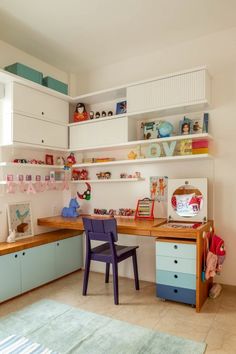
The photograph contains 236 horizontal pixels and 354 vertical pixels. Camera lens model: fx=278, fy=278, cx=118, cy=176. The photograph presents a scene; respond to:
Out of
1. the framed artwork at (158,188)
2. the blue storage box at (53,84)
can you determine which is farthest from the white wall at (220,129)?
the blue storage box at (53,84)

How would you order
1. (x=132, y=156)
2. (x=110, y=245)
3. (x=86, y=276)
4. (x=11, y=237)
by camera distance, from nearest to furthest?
(x=110, y=245) → (x=86, y=276) → (x=11, y=237) → (x=132, y=156)

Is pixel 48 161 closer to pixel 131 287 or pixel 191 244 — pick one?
pixel 131 287

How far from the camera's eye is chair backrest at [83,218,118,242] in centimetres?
265

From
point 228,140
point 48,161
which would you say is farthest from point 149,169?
point 48,161

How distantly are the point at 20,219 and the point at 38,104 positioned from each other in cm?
132

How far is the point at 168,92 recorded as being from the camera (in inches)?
113

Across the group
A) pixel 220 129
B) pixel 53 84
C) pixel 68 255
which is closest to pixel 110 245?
pixel 68 255

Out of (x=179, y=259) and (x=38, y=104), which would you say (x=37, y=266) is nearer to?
(x=179, y=259)

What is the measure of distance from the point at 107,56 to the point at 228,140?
1.75m

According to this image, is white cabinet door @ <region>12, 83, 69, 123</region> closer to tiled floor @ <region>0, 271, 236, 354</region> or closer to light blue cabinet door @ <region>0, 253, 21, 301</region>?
light blue cabinet door @ <region>0, 253, 21, 301</region>

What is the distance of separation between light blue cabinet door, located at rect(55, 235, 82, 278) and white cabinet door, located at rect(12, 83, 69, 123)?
152 centimetres

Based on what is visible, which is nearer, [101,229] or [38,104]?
[101,229]

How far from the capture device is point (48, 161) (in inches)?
141

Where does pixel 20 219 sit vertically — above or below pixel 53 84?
below
